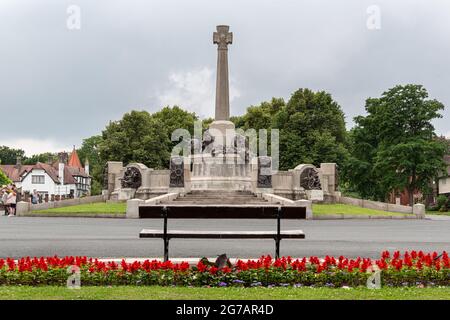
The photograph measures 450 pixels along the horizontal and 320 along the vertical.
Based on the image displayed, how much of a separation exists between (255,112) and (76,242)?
216 ft

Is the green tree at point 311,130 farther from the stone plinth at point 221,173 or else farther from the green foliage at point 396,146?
the stone plinth at point 221,173

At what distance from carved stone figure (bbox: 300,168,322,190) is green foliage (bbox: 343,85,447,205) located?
47.2ft

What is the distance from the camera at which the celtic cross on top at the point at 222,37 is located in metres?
47.0

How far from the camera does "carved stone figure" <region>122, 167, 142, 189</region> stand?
47906mm

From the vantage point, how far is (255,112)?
82438 millimetres

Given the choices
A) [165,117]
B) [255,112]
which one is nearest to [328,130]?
[255,112]

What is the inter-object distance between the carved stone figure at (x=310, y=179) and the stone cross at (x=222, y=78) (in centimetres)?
713

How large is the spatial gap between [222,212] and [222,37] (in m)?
35.2

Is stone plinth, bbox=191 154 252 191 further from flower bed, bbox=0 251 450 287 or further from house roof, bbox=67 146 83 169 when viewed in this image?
house roof, bbox=67 146 83 169

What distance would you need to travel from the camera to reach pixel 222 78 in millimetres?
46562

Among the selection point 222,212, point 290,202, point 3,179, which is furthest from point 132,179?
point 3,179

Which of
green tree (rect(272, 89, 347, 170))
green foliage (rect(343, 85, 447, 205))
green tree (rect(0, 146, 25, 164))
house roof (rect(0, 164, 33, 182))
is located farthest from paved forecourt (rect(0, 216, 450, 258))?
green tree (rect(0, 146, 25, 164))

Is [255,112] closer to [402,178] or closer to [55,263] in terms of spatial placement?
[402,178]

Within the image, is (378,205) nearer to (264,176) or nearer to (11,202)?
(264,176)
